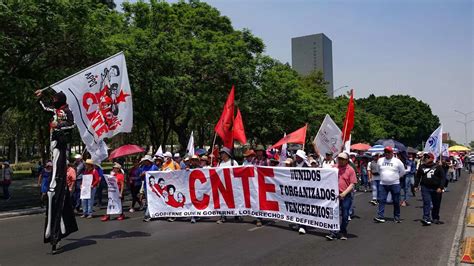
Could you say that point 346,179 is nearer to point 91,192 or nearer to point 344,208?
point 344,208

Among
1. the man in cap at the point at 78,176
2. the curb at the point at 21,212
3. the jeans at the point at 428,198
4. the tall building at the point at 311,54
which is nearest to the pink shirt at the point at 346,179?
the jeans at the point at 428,198

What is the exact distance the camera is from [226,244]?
834cm

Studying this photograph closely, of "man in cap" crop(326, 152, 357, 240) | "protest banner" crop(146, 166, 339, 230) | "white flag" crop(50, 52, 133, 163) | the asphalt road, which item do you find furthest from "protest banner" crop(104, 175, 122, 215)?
"man in cap" crop(326, 152, 357, 240)

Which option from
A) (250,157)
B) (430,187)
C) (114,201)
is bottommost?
(114,201)

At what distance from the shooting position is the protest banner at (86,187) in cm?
1231

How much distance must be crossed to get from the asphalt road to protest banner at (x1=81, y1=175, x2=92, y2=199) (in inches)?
45.3

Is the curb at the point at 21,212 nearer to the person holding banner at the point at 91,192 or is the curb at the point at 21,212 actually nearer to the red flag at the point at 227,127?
the person holding banner at the point at 91,192

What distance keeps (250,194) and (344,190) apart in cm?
232

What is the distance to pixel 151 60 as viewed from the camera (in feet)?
70.3

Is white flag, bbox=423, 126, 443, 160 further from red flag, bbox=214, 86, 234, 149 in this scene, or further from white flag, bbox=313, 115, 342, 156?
red flag, bbox=214, 86, 234, 149

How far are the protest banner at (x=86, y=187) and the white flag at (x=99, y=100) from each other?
409 centimetres

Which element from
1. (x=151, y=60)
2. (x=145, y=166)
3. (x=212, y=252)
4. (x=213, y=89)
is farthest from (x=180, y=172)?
(x=213, y=89)

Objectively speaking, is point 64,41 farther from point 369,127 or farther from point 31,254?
point 369,127

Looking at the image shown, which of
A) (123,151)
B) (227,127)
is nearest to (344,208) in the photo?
(227,127)
